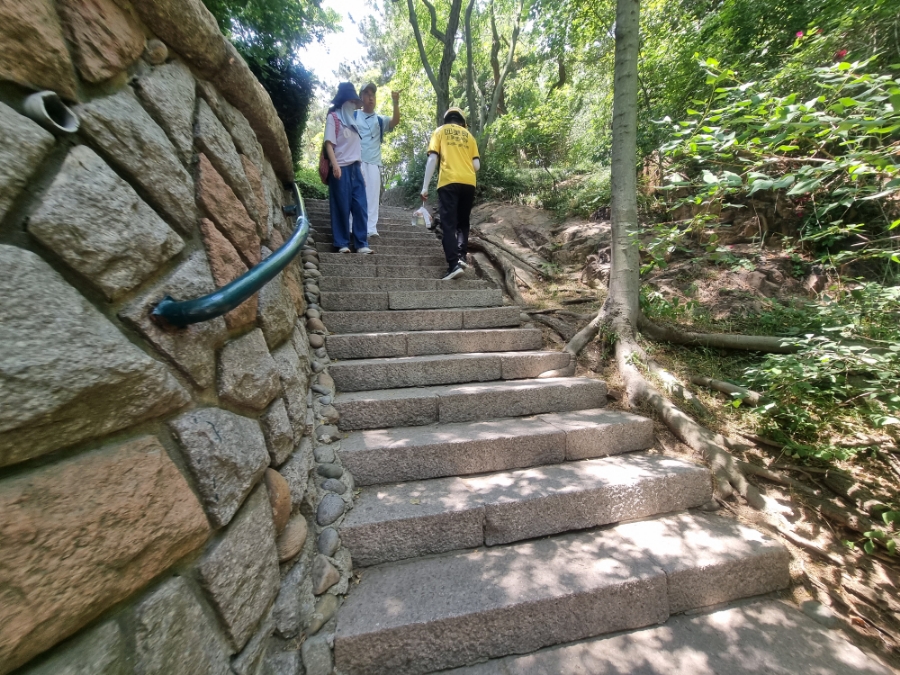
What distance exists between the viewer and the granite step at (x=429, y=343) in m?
2.99

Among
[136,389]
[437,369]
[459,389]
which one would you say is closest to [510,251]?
[437,369]

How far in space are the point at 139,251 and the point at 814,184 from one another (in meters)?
2.25

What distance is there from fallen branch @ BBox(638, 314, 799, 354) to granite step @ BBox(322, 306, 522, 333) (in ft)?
3.96

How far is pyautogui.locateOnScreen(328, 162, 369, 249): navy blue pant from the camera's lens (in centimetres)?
417

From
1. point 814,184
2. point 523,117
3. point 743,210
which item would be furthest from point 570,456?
point 523,117

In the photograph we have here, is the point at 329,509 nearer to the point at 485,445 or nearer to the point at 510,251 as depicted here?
the point at 485,445

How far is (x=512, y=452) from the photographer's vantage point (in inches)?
91.6

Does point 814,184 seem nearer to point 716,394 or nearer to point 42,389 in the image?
point 716,394

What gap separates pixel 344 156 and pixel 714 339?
158 inches

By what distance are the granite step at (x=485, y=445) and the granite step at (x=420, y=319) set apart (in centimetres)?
116

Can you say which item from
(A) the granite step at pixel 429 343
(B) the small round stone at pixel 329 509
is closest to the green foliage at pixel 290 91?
(A) the granite step at pixel 429 343

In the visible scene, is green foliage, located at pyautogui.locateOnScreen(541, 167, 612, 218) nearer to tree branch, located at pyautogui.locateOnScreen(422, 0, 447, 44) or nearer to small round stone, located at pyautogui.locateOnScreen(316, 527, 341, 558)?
tree branch, located at pyautogui.locateOnScreen(422, 0, 447, 44)

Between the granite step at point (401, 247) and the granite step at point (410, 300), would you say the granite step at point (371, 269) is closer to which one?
the granite step at point (401, 247)

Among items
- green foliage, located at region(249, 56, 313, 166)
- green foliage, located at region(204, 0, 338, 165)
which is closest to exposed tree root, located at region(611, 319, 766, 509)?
green foliage, located at region(204, 0, 338, 165)
